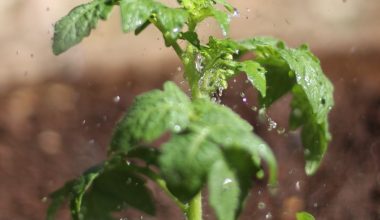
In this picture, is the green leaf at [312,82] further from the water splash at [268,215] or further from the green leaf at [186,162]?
the water splash at [268,215]

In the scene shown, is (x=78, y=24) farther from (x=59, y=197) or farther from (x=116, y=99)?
(x=116, y=99)

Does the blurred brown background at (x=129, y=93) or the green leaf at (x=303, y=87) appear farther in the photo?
the blurred brown background at (x=129, y=93)

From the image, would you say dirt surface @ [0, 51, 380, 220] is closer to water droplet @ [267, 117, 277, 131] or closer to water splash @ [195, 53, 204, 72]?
water droplet @ [267, 117, 277, 131]

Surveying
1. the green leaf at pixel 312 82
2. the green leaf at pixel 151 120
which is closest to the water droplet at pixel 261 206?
the green leaf at pixel 312 82

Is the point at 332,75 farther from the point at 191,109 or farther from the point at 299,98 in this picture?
the point at 191,109

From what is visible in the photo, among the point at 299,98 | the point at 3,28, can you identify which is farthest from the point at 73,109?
the point at 299,98

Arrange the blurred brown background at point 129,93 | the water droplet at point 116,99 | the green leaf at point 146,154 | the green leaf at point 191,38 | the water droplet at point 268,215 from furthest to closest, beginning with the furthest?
the water droplet at point 116,99 → the blurred brown background at point 129,93 → the water droplet at point 268,215 → the green leaf at point 191,38 → the green leaf at point 146,154

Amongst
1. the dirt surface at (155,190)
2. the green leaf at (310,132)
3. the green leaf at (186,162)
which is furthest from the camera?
the dirt surface at (155,190)

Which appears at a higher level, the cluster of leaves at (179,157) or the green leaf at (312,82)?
the cluster of leaves at (179,157)
